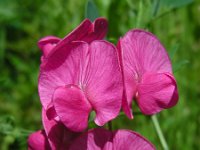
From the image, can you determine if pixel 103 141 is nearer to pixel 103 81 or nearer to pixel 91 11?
pixel 103 81

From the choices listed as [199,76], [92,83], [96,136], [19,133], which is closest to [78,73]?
[92,83]

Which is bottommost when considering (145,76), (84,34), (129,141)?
(129,141)

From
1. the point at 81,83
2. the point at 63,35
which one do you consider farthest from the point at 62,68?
the point at 63,35

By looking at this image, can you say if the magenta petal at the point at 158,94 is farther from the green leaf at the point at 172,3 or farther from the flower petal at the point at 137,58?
the green leaf at the point at 172,3

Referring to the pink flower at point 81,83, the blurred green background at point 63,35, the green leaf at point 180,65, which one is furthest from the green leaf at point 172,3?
the pink flower at point 81,83

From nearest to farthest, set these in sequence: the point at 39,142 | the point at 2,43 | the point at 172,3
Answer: the point at 39,142 < the point at 172,3 < the point at 2,43

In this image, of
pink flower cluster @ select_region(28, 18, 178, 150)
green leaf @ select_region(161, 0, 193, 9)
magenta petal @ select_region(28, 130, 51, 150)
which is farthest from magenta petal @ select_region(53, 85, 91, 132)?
green leaf @ select_region(161, 0, 193, 9)

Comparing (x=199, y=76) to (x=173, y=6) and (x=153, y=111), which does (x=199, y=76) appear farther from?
(x=153, y=111)

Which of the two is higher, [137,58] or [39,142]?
[137,58]
